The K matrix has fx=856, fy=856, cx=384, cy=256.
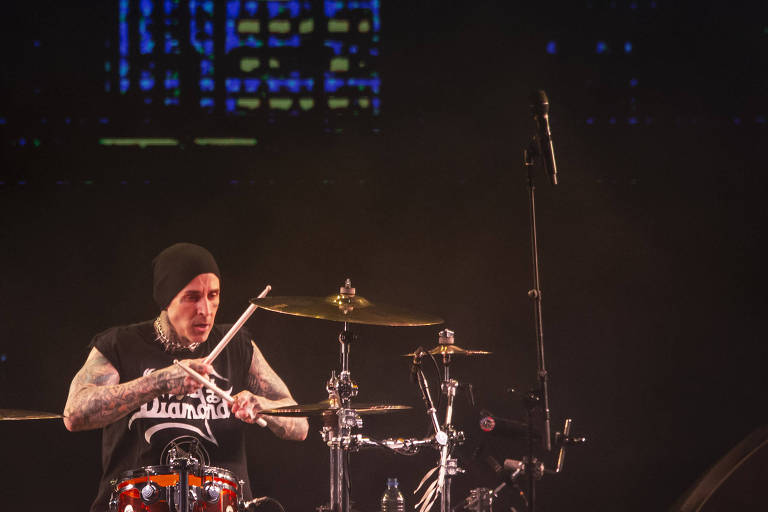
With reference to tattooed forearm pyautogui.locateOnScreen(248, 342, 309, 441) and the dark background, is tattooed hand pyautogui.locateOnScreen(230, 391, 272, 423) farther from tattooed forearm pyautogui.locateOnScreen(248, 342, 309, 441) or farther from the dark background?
the dark background

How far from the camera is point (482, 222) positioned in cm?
442

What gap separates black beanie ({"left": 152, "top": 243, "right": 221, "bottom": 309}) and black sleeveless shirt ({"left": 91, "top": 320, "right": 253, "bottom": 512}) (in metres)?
0.16

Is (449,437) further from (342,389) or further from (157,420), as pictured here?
(157,420)

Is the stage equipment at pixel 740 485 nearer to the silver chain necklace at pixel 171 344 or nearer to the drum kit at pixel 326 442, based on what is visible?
the drum kit at pixel 326 442

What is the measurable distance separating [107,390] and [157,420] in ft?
0.86

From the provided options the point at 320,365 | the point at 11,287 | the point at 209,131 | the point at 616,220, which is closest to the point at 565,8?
the point at 616,220

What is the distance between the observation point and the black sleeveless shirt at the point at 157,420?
383 centimetres

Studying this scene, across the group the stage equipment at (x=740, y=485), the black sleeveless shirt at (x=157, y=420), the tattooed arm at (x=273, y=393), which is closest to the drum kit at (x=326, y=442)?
the black sleeveless shirt at (x=157, y=420)

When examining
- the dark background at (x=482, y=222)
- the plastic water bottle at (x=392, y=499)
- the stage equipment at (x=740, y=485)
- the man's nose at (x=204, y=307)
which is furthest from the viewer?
the dark background at (x=482, y=222)

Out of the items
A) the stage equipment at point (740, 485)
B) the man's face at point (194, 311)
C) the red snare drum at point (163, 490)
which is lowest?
the stage equipment at point (740, 485)

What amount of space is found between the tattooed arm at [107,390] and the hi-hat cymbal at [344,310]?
0.40 meters

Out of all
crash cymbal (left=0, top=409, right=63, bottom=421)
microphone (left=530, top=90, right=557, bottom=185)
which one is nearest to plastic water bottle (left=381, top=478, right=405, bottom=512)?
crash cymbal (left=0, top=409, right=63, bottom=421)

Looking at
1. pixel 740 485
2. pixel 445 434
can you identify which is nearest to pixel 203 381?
pixel 445 434

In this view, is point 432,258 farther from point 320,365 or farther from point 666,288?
point 666,288
